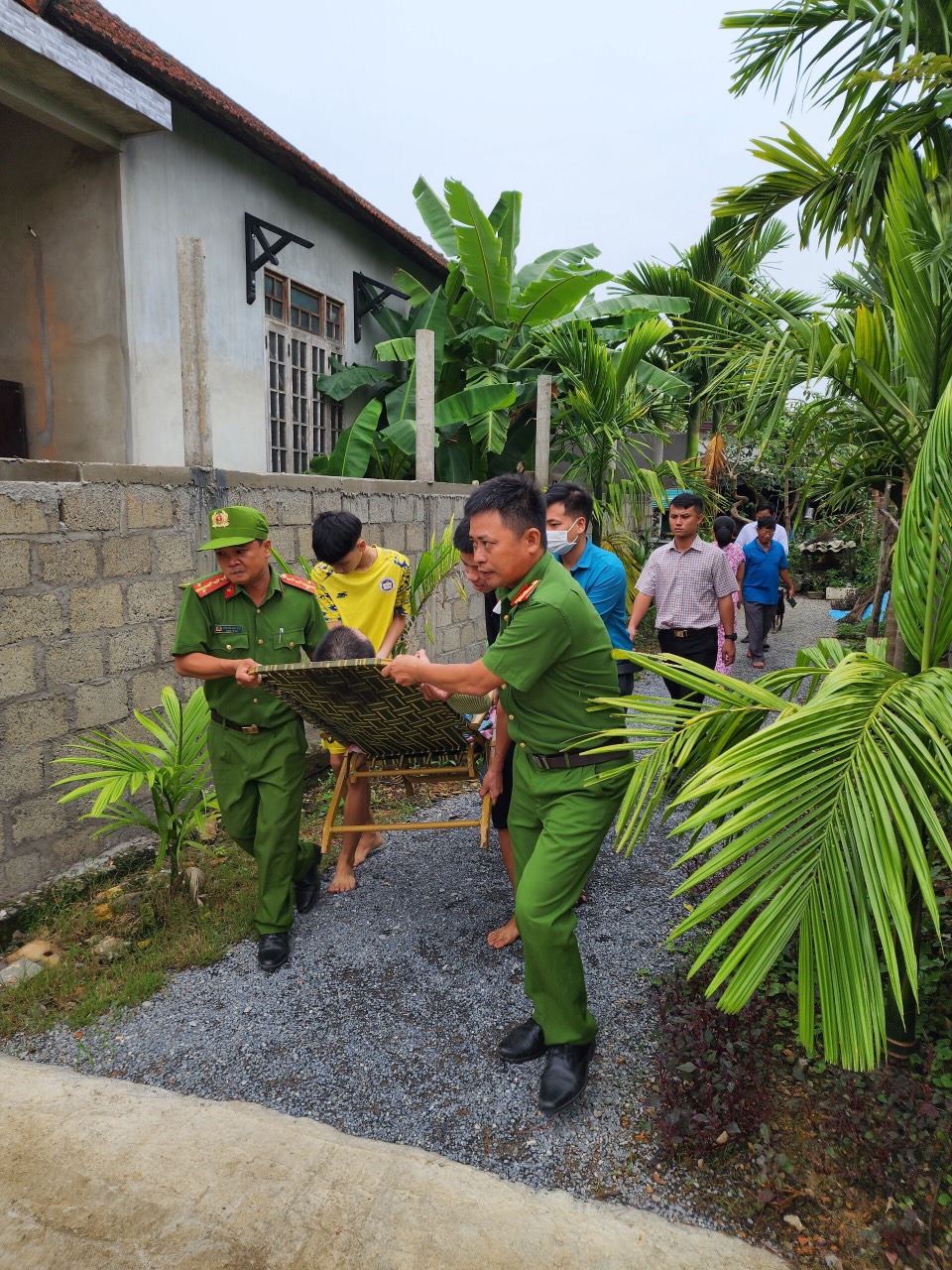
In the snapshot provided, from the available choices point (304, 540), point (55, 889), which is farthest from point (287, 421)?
point (55, 889)

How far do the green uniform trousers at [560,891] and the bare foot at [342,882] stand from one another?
1691 mm

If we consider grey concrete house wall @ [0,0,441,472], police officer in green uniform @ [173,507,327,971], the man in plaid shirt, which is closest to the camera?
police officer in green uniform @ [173,507,327,971]

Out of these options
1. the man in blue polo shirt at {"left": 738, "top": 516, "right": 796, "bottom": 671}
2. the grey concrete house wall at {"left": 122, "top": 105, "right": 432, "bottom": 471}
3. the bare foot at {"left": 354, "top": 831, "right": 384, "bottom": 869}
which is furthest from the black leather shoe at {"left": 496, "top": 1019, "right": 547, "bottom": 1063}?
the man in blue polo shirt at {"left": 738, "top": 516, "right": 796, "bottom": 671}

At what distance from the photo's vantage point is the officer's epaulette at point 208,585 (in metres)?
3.45

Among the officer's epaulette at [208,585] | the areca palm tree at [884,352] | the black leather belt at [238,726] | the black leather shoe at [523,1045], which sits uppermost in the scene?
the areca palm tree at [884,352]

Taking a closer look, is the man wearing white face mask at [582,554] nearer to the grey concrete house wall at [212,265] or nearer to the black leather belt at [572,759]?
the black leather belt at [572,759]

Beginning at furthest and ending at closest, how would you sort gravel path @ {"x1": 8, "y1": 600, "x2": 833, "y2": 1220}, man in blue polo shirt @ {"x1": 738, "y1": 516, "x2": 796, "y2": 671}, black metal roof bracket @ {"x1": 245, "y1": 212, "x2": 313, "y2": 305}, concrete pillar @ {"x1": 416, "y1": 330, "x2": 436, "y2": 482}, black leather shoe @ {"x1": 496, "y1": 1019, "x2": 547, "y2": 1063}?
man in blue polo shirt @ {"x1": 738, "y1": 516, "x2": 796, "y2": 671}
black metal roof bracket @ {"x1": 245, "y1": 212, "x2": 313, "y2": 305}
concrete pillar @ {"x1": 416, "y1": 330, "x2": 436, "y2": 482}
black leather shoe @ {"x1": 496, "y1": 1019, "x2": 547, "y2": 1063}
gravel path @ {"x1": 8, "y1": 600, "x2": 833, "y2": 1220}

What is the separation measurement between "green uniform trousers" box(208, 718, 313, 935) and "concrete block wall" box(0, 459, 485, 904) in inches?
32.7

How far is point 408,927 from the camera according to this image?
374 centimetres

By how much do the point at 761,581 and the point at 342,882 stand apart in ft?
22.2

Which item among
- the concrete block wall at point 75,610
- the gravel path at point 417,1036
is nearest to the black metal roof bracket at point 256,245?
the concrete block wall at point 75,610

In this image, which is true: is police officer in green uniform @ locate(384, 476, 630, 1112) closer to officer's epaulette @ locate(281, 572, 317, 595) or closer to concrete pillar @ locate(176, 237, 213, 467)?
officer's epaulette @ locate(281, 572, 317, 595)

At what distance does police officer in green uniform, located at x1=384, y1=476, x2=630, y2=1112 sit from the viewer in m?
2.54

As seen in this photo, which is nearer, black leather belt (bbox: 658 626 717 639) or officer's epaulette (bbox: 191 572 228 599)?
officer's epaulette (bbox: 191 572 228 599)
